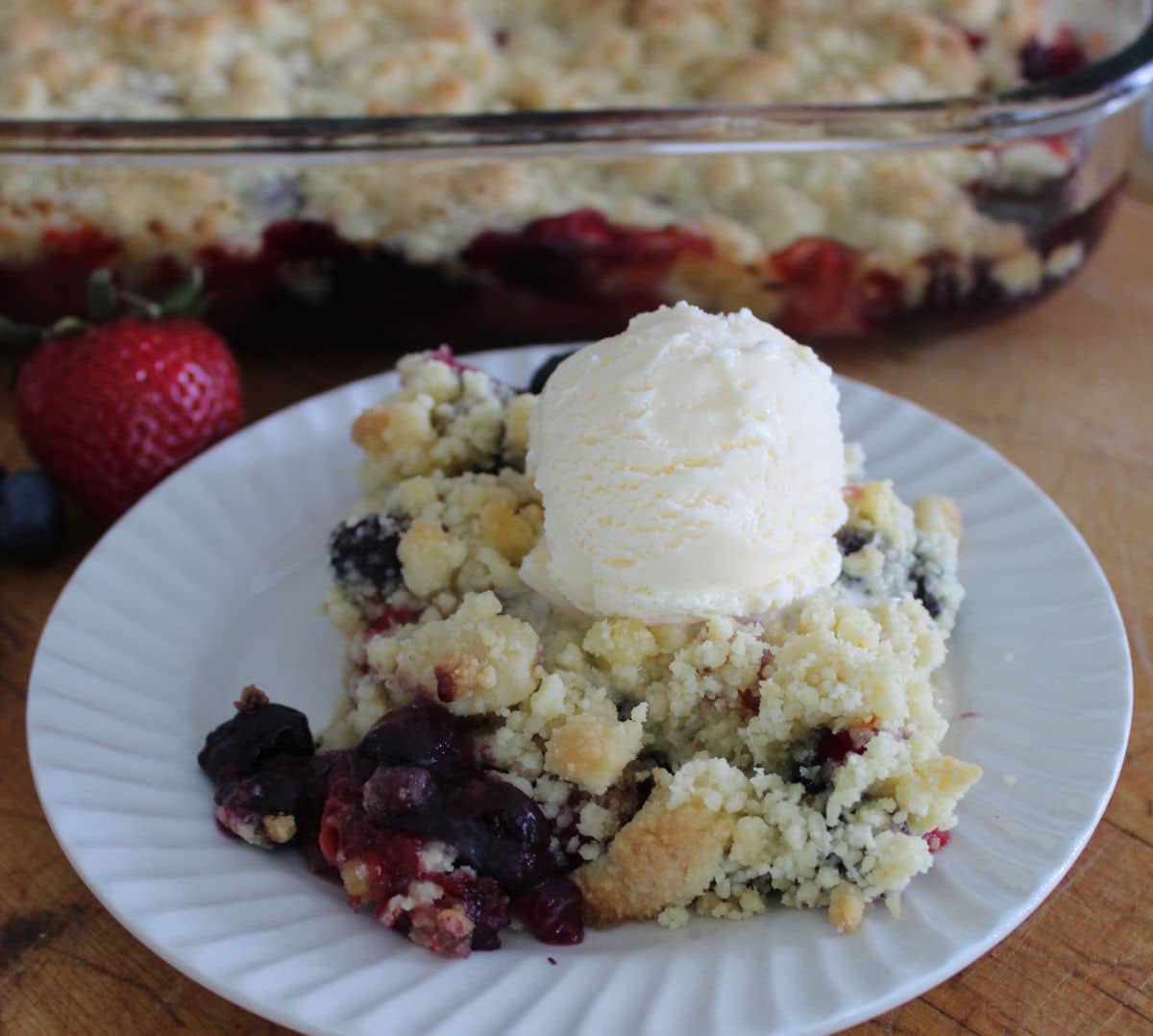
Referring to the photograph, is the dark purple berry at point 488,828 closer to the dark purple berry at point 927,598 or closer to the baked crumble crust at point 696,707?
the baked crumble crust at point 696,707

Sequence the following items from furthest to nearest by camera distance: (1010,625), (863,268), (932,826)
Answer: (863,268)
(1010,625)
(932,826)

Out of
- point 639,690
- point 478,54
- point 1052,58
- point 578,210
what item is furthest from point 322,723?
point 1052,58

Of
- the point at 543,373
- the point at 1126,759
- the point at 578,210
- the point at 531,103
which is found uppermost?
the point at 531,103

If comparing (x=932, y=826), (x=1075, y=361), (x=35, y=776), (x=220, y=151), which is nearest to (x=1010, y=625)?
(x=932, y=826)

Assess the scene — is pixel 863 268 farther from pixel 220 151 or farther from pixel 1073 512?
pixel 220 151

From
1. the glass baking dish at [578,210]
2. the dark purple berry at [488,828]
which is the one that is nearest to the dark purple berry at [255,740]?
the dark purple berry at [488,828]

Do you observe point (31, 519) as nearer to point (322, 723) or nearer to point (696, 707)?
point (322, 723)

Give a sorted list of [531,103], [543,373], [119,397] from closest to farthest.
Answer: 1. [543,373]
2. [119,397]
3. [531,103]
